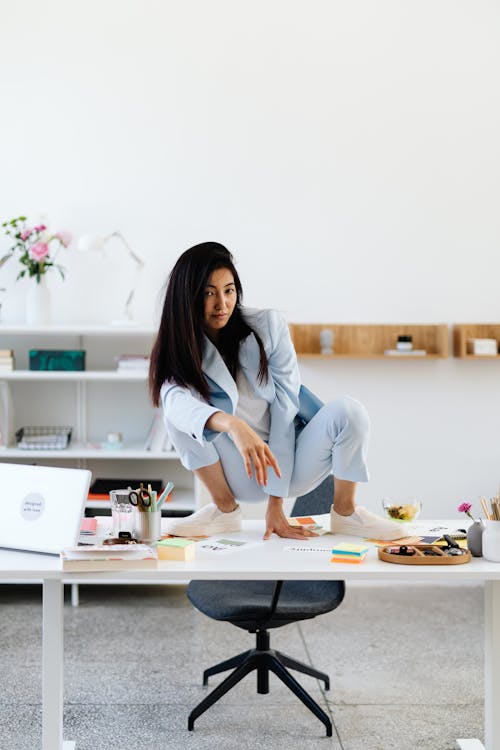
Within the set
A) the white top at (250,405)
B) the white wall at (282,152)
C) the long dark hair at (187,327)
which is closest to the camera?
the long dark hair at (187,327)

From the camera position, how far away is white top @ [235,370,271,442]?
8.93ft

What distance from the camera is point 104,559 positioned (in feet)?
7.04

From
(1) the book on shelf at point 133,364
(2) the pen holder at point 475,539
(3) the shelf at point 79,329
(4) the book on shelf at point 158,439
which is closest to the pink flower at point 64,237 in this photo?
(3) the shelf at point 79,329

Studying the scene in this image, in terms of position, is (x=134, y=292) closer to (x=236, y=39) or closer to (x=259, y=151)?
(x=259, y=151)

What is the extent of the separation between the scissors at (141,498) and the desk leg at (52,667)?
0.28 m

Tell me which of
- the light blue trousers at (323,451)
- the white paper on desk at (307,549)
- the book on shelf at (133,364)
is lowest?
the white paper on desk at (307,549)

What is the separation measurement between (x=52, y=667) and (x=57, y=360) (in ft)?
7.48

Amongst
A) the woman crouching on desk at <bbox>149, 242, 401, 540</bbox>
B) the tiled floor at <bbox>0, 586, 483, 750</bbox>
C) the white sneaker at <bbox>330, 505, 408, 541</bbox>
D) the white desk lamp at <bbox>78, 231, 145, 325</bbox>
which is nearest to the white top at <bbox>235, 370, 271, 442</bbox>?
the woman crouching on desk at <bbox>149, 242, 401, 540</bbox>

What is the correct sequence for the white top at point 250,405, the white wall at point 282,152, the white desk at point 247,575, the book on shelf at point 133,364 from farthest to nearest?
the white wall at point 282,152
the book on shelf at point 133,364
the white top at point 250,405
the white desk at point 247,575

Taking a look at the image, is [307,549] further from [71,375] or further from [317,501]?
[71,375]

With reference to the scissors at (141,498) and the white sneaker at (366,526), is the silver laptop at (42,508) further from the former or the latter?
the white sneaker at (366,526)

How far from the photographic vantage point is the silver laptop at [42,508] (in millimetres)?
2270

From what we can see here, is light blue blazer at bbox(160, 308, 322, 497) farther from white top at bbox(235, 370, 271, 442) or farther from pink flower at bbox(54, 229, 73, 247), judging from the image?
pink flower at bbox(54, 229, 73, 247)

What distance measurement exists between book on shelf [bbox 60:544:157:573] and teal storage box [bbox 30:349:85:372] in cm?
225
